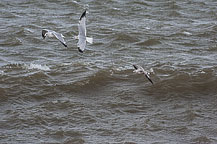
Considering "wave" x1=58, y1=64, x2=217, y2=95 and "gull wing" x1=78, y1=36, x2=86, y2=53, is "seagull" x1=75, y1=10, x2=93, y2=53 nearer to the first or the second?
"gull wing" x1=78, y1=36, x2=86, y2=53

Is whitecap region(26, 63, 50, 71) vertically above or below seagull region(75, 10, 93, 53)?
below

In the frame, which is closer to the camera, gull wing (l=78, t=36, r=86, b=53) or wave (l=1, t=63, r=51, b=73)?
gull wing (l=78, t=36, r=86, b=53)

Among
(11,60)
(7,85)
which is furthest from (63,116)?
(11,60)

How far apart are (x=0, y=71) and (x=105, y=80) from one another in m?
2.63

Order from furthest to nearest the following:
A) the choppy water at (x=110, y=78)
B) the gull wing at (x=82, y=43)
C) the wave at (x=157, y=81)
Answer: the wave at (x=157, y=81)
the gull wing at (x=82, y=43)
the choppy water at (x=110, y=78)

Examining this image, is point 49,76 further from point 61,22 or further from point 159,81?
point 61,22

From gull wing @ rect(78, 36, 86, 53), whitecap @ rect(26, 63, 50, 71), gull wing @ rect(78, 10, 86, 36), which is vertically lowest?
whitecap @ rect(26, 63, 50, 71)

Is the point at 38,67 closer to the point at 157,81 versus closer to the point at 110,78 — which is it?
the point at 110,78

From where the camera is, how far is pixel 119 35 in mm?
15852

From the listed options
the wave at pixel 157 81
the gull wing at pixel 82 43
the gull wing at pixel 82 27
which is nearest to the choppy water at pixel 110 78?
the wave at pixel 157 81

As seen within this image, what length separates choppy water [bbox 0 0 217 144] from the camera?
9617 millimetres

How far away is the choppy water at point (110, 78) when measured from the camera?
9617mm

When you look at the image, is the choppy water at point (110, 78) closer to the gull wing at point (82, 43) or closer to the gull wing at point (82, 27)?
the gull wing at point (82, 43)

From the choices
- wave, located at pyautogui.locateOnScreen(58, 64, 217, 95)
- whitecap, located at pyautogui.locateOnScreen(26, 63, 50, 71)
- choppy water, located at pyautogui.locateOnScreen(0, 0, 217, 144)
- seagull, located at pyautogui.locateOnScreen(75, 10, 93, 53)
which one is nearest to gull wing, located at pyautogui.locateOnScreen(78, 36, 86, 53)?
seagull, located at pyautogui.locateOnScreen(75, 10, 93, 53)
